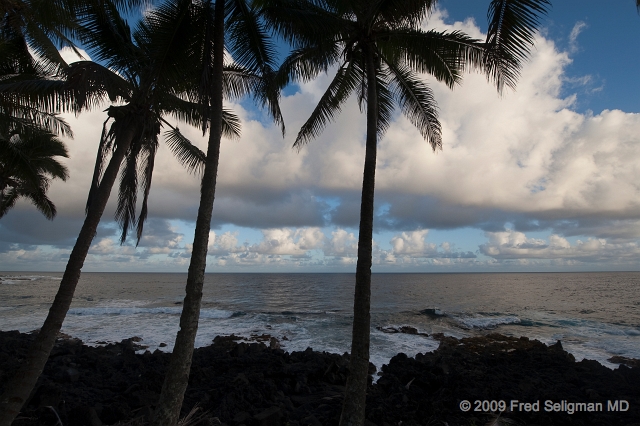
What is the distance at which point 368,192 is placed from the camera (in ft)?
19.0

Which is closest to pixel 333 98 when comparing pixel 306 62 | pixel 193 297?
pixel 306 62

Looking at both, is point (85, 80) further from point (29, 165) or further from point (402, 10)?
point (29, 165)

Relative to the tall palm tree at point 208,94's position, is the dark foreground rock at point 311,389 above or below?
below

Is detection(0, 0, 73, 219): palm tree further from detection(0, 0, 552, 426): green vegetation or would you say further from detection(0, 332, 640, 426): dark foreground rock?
detection(0, 332, 640, 426): dark foreground rock

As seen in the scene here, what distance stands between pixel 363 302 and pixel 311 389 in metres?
4.52

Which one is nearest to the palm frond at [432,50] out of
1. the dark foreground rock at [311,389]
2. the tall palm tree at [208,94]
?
the tall palm tree at [208,94]

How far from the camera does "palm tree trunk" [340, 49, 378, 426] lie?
5.20m

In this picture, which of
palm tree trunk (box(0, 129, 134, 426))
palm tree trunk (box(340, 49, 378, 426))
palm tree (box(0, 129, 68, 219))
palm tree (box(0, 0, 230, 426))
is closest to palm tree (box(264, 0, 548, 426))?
palm tree trunk (box(340, 49, 378, 426))

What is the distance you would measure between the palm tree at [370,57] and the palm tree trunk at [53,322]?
13.9ft

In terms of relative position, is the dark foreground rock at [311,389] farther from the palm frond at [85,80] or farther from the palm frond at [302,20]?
the palm frond at [302,20]

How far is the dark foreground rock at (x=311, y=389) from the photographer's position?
6.85 metres

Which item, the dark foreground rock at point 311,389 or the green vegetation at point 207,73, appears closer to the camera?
the green vegetation at point 207,73

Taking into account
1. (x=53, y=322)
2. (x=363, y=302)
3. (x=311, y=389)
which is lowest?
(x=311, y=389)

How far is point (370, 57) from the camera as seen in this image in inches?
255
